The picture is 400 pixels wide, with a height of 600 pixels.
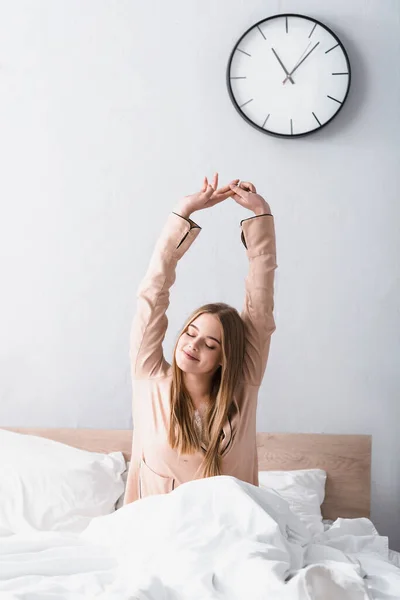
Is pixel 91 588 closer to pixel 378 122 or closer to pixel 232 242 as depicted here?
pixel 232 242

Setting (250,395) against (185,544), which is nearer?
(185,544)

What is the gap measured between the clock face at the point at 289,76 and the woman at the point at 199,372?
0.54 metres

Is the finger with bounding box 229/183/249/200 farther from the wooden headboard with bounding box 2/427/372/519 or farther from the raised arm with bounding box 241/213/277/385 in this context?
the wooden headboard with bounding box 2/427/372/519

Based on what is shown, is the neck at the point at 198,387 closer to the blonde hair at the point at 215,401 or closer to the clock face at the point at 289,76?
the blonde hair at the point at 215,401

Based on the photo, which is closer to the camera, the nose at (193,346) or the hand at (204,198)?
the nose at (193,346)

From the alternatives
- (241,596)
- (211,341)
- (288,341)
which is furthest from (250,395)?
(241,596)

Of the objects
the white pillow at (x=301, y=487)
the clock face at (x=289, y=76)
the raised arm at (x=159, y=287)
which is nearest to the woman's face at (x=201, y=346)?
the raised arm at (x=159, y=287)

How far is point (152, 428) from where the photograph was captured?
1904 mm

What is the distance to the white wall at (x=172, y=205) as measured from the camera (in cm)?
245

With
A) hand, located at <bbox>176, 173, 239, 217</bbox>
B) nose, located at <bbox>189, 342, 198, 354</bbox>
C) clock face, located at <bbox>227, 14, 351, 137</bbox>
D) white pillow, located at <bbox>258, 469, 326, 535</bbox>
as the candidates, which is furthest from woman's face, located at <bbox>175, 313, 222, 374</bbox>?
clock face, located at <bbox>227, 14, 351, 137</bbox>

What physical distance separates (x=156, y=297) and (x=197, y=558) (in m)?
0.72

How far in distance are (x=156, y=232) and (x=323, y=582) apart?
139 cm

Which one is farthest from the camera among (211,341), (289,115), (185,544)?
(289,115)

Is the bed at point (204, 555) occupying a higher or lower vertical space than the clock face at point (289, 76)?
lower
